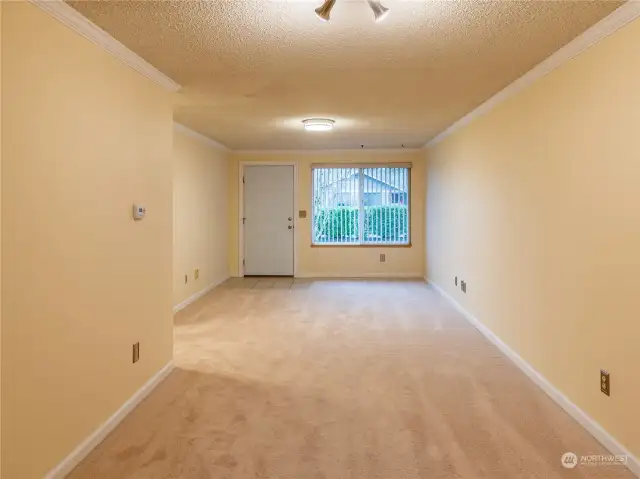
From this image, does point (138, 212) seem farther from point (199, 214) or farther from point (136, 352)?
point (199, 214)

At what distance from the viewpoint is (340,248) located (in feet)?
26.7

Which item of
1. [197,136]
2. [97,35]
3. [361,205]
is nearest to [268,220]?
[361,205]

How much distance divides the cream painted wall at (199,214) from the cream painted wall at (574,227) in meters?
3.31

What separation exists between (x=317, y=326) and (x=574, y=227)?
2.72 m

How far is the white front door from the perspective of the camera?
810cm

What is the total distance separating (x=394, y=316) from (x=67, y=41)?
399cm

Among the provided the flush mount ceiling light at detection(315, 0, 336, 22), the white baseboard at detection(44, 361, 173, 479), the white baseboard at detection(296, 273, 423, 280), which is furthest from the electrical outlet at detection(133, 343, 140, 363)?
the white baseboard at detection(296, 273, 423, 280)

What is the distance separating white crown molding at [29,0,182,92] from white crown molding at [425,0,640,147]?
97.5 inches

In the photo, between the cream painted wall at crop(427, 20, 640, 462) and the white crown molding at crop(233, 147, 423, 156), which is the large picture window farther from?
the cream painted wall at crop(427, 20, 640, 462)

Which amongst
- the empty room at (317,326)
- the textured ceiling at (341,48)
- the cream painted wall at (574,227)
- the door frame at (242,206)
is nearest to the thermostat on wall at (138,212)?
the empty room at (317,326)

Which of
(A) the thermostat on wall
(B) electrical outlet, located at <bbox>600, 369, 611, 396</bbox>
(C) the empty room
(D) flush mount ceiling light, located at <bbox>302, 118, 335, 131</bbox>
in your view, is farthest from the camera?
(D) flush mount ceiling light, located at <bbox>302, 118, 335, 131</bbox>

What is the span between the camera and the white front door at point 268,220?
8102 millimetres

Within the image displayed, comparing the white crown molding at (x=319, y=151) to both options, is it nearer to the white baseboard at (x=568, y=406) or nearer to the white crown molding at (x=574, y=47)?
the white crown molding at (x=574, y=47)

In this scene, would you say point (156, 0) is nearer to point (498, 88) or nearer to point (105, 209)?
point (105, 209)
